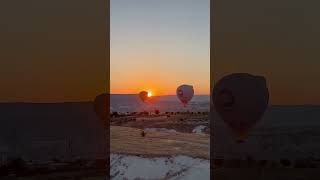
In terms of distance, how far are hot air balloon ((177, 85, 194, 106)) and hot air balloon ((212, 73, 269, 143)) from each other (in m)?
3.01

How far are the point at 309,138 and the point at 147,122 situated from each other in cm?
496

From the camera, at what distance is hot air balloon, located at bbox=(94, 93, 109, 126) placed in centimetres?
686

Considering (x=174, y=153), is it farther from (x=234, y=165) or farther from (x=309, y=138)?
(x=309, y=138)

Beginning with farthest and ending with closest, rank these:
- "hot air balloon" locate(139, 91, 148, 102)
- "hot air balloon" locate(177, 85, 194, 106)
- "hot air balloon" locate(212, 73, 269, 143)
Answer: "hot air balloon" locate(177, 85, 194, 106) → "hot air balloon" locate(139, 91, 148, 102) → "hot air balloon" locate(212, 73, 269, 143)

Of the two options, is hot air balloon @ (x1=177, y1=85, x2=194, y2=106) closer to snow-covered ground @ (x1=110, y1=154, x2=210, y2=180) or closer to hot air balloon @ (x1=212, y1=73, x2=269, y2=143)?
snow-covered ground @ (x1=110, y1=154, x2=210, y2=180)

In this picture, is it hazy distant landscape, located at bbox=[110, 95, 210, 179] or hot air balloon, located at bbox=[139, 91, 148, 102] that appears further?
hot air balloon, located at bbox=[139, 91, 148, 102]

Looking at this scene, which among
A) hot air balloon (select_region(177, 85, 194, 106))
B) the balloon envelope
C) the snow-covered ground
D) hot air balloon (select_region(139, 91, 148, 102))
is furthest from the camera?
hot air balloon (select_region(177, 85, 194, 106))

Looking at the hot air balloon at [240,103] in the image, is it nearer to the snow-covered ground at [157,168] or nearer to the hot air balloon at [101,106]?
the snow-covered ground at [157,168]

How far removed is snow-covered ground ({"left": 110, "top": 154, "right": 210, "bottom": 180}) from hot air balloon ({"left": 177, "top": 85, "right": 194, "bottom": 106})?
101 inches

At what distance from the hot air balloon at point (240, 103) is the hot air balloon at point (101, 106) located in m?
1.76

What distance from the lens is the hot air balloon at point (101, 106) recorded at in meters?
6.86

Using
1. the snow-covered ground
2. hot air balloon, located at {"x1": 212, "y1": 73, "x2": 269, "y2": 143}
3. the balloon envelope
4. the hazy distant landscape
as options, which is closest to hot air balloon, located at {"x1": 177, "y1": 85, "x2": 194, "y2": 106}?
the hazy distant landscape

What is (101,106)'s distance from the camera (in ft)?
23.9

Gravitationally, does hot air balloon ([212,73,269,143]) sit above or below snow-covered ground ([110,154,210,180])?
above
